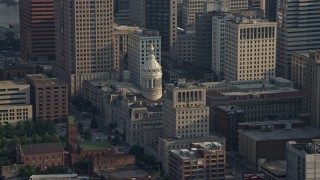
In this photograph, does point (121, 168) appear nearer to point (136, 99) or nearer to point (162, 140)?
point (162, 140)

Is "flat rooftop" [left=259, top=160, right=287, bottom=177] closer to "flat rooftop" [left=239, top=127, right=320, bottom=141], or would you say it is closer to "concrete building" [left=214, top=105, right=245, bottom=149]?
"flat rooftop" [left=239, top=127, right=320, bottom=141]

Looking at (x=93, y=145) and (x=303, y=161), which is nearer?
(x=303, y=161)

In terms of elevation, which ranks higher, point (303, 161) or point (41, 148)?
point (303, 161)

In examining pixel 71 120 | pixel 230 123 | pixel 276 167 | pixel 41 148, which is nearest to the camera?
pixel 276 167

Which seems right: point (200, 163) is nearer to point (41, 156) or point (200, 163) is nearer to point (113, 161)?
point (113, 161)

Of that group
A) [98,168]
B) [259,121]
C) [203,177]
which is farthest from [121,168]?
[259,121]

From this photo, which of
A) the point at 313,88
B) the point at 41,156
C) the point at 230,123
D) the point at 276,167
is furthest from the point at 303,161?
the point at 41,156
